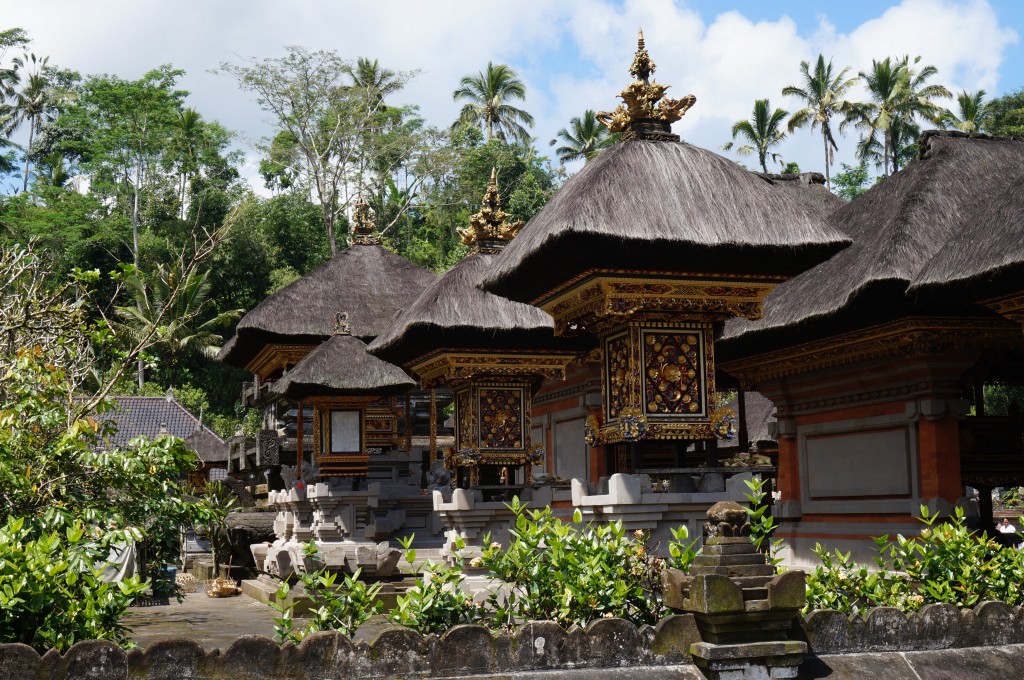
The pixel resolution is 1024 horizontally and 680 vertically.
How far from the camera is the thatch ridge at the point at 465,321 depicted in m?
15.1

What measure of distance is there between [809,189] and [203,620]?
12.3 m

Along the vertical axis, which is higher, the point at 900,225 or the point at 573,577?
the point at 900,225

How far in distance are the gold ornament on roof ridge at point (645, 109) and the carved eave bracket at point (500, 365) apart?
4170 millimetres

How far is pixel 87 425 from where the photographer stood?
9.81 metres

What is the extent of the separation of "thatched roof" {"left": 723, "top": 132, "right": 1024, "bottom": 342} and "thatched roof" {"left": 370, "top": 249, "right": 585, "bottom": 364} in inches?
110

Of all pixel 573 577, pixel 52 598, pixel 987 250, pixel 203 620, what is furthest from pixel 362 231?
pixel 52 598

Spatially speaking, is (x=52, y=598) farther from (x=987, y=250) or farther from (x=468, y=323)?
(x=468, y=323)

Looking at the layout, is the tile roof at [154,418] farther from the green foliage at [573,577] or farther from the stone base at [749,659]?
the stone base at [749,659]

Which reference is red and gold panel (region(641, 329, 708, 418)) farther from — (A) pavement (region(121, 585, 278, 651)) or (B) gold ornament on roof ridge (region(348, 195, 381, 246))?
(B) gold ornament on roof ridge (region(348, 195, 381, 246))

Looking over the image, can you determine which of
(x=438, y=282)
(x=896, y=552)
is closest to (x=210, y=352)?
(x=438, y=282)

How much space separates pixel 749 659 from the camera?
251 inches

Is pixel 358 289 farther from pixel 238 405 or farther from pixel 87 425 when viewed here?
pixel 238 405

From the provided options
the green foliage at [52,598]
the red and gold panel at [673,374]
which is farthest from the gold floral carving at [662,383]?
the green foliage at [52,598]

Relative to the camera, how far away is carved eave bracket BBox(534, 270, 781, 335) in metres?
11.1
